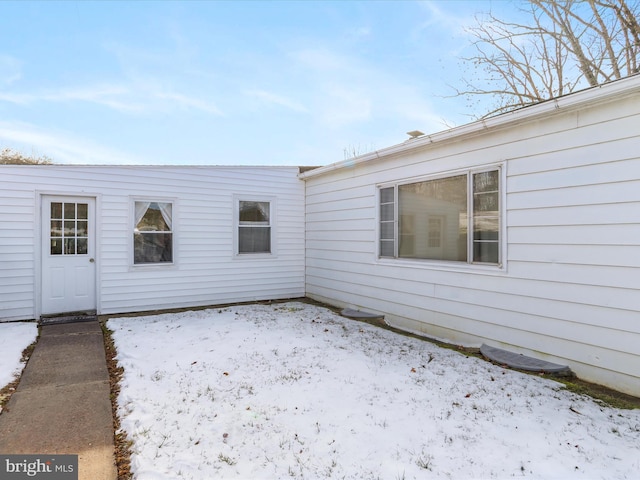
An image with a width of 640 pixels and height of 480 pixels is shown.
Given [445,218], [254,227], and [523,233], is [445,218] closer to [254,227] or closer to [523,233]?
[523,233]

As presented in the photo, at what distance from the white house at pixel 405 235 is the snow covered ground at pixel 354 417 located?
84cm

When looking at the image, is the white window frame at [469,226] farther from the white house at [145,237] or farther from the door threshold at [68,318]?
the door threshold at [68,318]

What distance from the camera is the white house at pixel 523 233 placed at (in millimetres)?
3363

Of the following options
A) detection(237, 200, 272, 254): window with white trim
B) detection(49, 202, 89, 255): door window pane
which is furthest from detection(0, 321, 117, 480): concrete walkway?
detection(237, 200, 272, 254): window with white trim

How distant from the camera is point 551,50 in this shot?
11.0 m

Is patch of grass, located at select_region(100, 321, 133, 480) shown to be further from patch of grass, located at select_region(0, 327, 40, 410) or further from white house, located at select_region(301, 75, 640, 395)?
white house, located at select_region(301, 75, 640, 395)

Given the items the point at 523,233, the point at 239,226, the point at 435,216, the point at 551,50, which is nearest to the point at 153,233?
the point at 239,226

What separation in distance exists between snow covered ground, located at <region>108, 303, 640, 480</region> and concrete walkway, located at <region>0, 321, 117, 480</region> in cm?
20

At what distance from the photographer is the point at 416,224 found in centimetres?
554

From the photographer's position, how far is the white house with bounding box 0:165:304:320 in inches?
238

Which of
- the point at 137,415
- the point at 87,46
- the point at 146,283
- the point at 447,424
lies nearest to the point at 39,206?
the point at 146,283

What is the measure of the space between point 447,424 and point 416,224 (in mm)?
3283

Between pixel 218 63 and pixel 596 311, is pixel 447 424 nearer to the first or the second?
pixel 596 311

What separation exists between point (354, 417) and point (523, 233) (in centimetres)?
281
